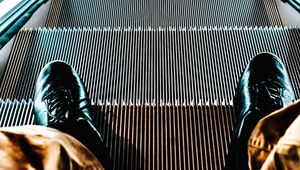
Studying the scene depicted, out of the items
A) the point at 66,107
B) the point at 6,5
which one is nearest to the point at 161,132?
the point at 66,107

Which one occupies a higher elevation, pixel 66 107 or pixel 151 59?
pixel 151 59

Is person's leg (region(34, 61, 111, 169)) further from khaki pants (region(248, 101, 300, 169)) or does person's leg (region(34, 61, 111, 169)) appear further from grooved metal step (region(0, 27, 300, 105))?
khaki pants (region(248, 101, 300, 169))

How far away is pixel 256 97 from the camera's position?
1.81 m

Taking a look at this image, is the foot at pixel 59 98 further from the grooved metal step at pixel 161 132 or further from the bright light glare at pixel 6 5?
the bright light glare at pixel 6 5

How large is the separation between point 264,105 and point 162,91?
2.86ft

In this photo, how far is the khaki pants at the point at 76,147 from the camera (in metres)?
1.06

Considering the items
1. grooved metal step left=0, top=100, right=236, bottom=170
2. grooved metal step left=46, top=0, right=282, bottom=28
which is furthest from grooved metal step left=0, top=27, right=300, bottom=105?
grooved metal step left=46, top=0, right=282, bottom=28

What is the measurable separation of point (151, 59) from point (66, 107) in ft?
3.34

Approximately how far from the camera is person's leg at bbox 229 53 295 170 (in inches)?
61.9

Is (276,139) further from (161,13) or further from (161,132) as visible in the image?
(161,13)

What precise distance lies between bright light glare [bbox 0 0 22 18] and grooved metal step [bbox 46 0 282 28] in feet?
3.93

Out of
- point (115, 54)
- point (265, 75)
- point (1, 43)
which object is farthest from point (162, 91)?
point (1, 43)

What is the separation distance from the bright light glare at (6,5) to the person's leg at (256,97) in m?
1.53

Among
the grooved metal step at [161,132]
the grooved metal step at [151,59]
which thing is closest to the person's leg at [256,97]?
the grooved metal step at [161,132]
